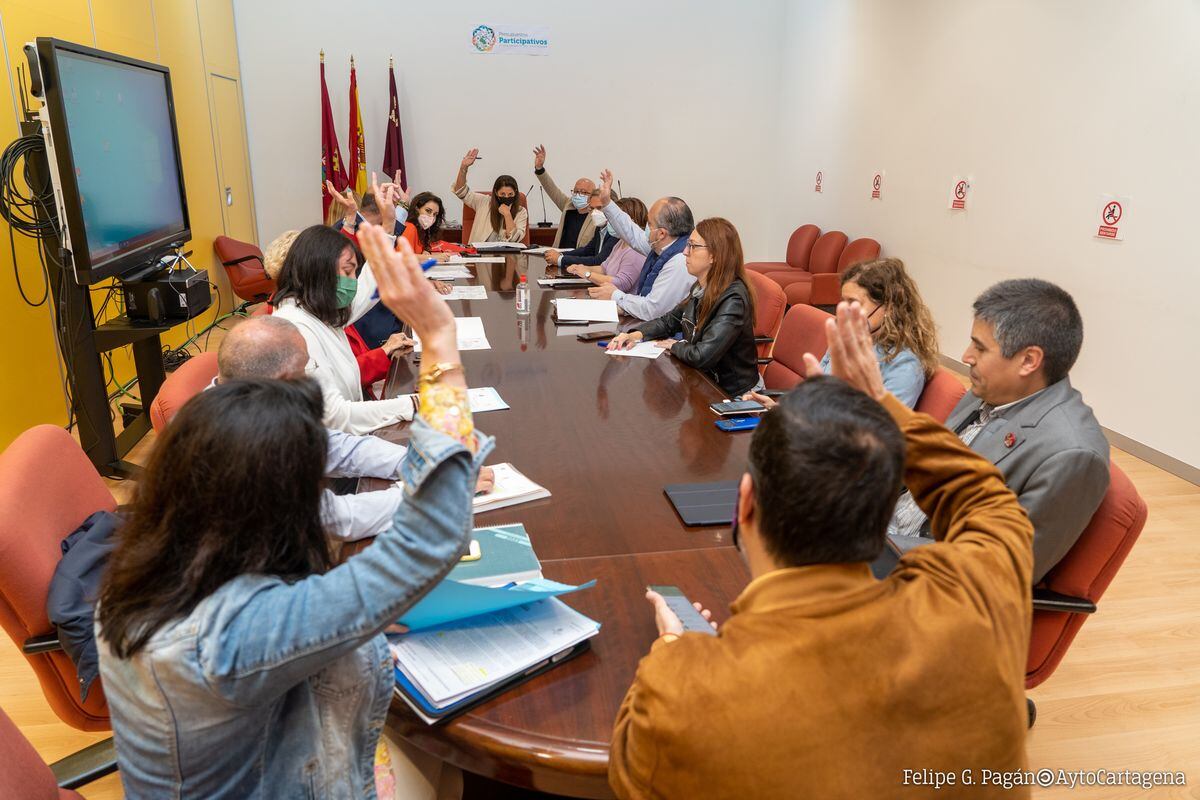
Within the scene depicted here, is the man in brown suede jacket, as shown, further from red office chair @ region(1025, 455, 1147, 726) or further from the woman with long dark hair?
the woman with long dark hair

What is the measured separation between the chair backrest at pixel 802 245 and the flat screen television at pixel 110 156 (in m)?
5.51

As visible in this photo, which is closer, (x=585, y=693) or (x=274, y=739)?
(x=274, y=739)

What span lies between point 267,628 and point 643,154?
8425mm

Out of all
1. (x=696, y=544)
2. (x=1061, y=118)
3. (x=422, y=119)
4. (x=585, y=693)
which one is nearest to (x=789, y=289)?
(x=1061, y=118)

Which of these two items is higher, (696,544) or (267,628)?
(267,628)

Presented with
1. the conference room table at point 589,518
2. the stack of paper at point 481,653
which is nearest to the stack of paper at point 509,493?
the conference room table at point 589,518

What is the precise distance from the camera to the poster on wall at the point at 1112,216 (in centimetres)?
431

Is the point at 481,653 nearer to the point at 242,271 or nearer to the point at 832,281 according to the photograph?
the point at 832,281

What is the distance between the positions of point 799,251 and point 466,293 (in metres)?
4.48

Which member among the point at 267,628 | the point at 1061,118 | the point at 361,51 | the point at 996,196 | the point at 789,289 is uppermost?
the point at 361,51

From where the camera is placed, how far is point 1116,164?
4.34 metres

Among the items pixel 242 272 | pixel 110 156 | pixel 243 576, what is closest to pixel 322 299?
pixel 243 576

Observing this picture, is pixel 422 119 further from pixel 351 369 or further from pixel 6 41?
pixel 351 369

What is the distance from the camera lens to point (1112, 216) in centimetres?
438
